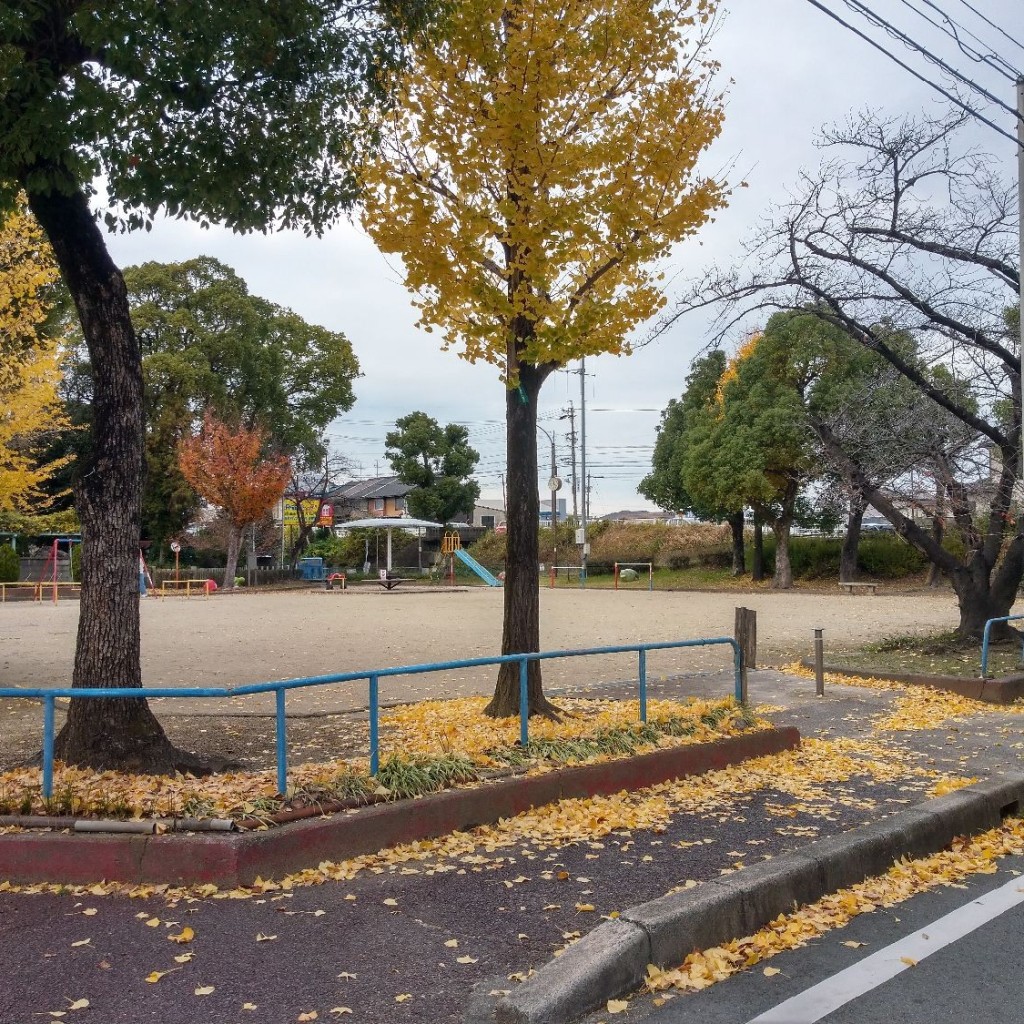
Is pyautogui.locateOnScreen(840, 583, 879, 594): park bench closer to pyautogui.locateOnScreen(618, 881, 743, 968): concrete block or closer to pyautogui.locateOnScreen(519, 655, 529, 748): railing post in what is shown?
pyautogui.locateOnScreen(519, 655, 529, 748): railing post

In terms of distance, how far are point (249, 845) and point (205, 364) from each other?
3954cm

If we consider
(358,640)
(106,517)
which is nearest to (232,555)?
(358,640)

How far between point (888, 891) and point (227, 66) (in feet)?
21.9

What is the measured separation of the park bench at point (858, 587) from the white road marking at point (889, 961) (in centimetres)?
3152

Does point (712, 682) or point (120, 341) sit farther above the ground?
point (120, 341)

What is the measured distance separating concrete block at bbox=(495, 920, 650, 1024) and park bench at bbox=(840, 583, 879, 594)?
33.2 m

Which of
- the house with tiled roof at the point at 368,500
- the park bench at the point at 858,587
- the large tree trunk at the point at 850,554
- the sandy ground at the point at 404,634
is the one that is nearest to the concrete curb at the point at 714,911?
the sandy ground at the point at 404,634

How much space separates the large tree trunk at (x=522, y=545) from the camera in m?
8.08

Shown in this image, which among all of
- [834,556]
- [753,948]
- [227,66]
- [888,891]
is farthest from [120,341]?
[834,556]

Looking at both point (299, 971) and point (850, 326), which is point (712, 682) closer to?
point (850, 326)

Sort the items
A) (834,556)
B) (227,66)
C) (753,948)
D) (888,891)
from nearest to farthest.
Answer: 1. (753,948)
2. (888,891)
3. (227,66)
4. (834,556)

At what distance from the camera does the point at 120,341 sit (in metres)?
6.28

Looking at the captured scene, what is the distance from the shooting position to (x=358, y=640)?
57.5ft

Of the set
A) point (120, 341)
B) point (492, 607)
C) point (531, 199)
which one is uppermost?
point (531, 199)
